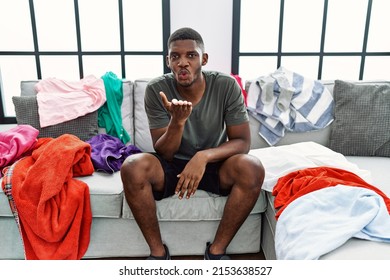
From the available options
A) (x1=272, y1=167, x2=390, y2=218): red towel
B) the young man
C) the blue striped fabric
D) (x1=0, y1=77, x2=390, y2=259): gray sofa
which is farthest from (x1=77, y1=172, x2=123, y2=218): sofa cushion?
the blue striped fabric

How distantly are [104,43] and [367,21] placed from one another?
1.96 m

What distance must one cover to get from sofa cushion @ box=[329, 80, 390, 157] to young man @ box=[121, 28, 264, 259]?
2.43ft

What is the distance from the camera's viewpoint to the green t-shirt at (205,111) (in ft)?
4.88

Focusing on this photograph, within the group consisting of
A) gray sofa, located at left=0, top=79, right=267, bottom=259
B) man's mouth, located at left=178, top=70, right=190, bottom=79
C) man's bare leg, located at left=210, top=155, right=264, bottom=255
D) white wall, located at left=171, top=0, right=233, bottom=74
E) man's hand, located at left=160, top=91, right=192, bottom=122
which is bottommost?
gray sofa, located at left=0, top=79, right=267, bottom=259

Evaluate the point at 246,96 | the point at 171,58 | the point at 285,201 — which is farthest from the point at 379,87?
the point at 171,58

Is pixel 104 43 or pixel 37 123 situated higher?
pixel 104 43

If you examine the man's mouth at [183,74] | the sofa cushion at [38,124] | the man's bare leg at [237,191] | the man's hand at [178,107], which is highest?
the man's mouth at [183,74]

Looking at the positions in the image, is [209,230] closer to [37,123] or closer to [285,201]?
[285,201]

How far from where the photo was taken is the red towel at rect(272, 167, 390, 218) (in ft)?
4.03

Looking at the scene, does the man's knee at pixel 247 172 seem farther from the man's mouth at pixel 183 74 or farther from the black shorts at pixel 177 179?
the man's mouth at pixel 183 74

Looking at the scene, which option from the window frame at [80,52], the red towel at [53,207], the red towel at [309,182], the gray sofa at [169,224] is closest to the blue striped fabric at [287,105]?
the gray sofa at [169,224]

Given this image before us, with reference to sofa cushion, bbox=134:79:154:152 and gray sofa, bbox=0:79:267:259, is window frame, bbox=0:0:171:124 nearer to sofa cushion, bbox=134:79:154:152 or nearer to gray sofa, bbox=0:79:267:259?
sofa cushion, bbox=134:79:154:152

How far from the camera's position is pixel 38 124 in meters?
1.87

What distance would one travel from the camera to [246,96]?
204 centimetres
